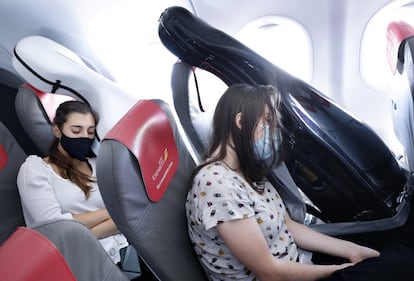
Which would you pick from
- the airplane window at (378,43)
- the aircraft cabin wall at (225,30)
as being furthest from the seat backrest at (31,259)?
the airplane window at (378,43)

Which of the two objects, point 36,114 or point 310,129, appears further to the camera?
point 36,114

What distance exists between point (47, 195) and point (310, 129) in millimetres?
1013

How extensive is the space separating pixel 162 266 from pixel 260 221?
30 centimetres

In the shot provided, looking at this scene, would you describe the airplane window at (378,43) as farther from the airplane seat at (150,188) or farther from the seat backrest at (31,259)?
the seat backrest at (31,259)

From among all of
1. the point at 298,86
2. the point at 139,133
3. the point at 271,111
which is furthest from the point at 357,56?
the point at 139,133

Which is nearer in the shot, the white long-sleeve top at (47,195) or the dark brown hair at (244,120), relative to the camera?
the dark brown hair at (244,120)

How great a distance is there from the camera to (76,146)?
1473 millimetres

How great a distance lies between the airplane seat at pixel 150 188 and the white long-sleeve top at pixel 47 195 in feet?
1.44

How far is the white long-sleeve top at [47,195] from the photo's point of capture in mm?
1292

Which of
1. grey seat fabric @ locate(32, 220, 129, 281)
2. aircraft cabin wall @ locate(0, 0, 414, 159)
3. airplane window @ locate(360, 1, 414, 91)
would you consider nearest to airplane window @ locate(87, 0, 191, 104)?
aircraft cabin wall @ locate(0, 0, 414, 159)

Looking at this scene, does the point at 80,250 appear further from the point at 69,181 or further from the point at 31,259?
the point at 69,181

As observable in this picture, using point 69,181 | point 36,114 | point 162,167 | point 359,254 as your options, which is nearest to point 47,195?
point 69,181

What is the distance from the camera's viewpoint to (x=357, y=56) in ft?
7.04

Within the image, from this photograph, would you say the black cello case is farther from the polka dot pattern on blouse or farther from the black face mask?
the black face mask
